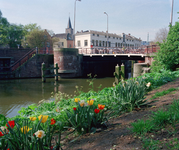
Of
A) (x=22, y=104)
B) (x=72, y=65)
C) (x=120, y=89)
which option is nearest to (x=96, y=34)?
(x=72, y=65)

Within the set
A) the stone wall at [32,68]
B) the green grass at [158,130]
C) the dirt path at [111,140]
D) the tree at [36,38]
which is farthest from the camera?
the tree at [36,38]

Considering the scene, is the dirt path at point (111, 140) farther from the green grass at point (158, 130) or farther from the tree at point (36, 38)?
the tree at point (36, 38)

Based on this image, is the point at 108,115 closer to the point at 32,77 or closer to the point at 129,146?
the point at 129,146

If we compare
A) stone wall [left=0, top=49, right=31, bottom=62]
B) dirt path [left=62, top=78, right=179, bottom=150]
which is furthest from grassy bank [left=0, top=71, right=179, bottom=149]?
stone wall [left=0, top=49, right=31, bottom=62]

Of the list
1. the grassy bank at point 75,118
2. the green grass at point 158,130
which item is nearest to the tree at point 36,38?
the grassy bank at point 75,118

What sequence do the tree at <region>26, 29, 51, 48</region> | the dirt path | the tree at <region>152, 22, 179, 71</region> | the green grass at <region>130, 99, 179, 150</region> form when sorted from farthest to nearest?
the tree at <region>26, 29, 51, 48</region>
the tree at <region>152, 22, 179, 71</region>
the dirt path
the green grass at <region>130, 99, 179, 150</region>

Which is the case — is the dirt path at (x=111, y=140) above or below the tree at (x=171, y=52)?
below

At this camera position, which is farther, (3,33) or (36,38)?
(3,33)

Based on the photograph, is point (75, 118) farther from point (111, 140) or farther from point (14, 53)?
point (14, 53)

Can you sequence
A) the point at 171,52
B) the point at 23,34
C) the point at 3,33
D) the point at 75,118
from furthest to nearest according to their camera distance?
1. the point at 23,34
2. the point at 3,33
3. the point at 171,52
4. the point at 75,118

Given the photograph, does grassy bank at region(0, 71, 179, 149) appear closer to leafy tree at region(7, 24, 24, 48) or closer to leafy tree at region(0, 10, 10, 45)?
leafy tree at region(0, 10, 10, 45)

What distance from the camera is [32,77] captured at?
22.9 metres

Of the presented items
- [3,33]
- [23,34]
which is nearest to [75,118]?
[3,33]

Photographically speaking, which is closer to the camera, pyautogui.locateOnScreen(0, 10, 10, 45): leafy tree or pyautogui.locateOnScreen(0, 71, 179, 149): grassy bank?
pyautogui.locateOnScreen(0, 71, 179, 149): grassy bank
